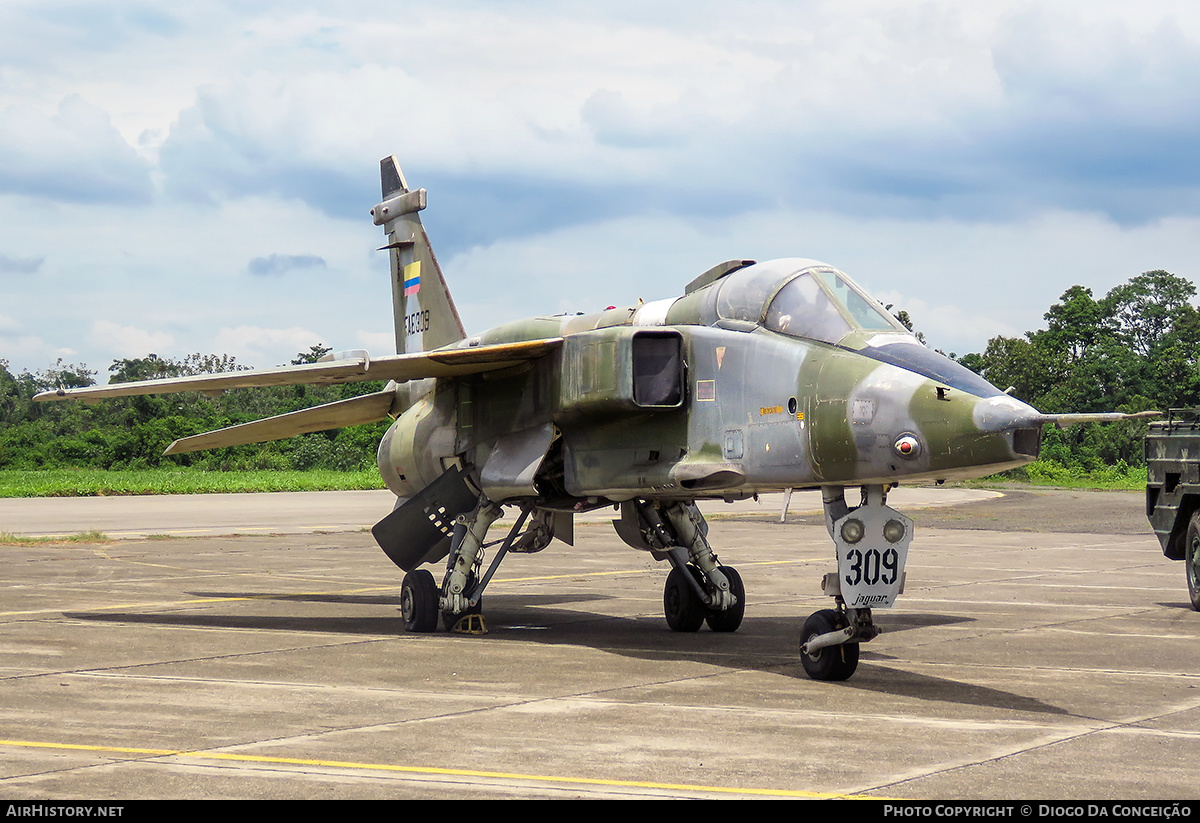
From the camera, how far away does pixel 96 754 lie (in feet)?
22.8

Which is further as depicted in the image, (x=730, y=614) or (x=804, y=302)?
(x=730, y=614)

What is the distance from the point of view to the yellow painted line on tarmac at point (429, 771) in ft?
20.3

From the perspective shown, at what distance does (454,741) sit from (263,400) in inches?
3415

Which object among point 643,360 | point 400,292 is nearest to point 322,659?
point 643,360

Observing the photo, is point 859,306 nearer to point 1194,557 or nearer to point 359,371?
point 359,371

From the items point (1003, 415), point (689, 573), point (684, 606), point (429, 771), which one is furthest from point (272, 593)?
point (1003, 415)

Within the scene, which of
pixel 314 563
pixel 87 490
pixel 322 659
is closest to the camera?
pixel 322 659

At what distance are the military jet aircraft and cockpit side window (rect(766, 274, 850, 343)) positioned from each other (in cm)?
1

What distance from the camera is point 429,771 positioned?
21.7ft

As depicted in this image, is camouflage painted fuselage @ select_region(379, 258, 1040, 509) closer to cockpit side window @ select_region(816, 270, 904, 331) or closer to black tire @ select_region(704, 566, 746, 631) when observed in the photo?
cockpit side window @ select_region(816, 270, 904, 331)

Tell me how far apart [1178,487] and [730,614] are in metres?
6.95

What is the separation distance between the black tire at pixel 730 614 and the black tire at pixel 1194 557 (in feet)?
20.8

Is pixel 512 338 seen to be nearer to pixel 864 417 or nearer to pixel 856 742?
pixel 864 417

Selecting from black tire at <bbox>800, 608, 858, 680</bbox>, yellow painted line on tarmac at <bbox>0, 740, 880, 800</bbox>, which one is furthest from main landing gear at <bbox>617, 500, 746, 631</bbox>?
yellow painted line on tarmac at <bbox>0, 740, 880, 800</bbox>
